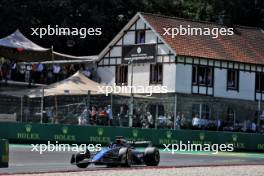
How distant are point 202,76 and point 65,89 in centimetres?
1420

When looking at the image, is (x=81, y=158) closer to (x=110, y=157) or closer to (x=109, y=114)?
(x=110, y=157)

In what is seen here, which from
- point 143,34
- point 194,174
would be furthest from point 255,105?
point 194,174

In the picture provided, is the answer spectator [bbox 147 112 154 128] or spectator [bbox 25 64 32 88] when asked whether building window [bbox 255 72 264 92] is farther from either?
spectator [bbox 147 112 154 128]

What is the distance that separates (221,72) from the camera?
50.9 m

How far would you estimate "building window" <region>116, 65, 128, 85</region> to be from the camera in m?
51.6

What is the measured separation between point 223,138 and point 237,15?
29192mm

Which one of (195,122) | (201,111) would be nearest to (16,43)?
(201,111)

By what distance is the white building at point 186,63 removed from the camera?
48744 mm

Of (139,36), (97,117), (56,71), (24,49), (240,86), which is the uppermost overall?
(139,36)

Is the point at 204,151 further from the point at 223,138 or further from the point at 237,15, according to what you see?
the point at 237,15

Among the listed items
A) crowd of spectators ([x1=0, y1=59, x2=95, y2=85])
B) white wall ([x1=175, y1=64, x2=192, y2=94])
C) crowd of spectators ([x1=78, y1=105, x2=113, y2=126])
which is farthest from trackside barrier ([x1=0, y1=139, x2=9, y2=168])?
white wall ([x1=175, y1=64, x2=192, y2=94])

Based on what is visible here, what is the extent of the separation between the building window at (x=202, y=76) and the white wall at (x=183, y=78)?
0.45 meters

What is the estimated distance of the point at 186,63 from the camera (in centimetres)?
4891

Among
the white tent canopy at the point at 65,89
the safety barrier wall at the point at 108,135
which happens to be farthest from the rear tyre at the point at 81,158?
the white tent canopy at the point at 65,89
